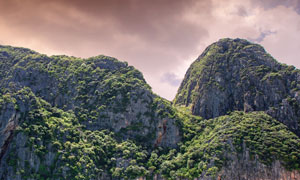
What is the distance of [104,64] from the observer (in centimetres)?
15112

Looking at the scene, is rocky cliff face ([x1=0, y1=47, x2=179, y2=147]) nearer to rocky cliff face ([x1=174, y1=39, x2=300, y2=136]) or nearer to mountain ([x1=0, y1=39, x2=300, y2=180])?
mountain ([x1=0, y1=39, x2=300, y2=180])

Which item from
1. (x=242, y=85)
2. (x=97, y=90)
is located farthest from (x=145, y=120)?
(x=242, y=85)

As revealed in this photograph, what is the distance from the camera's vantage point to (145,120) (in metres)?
119

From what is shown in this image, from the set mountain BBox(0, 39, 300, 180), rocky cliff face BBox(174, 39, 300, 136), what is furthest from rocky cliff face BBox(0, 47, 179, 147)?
rocky cliff face BBox(174, 39, 300, 136)

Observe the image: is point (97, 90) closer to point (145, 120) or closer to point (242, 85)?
point (145, 120)

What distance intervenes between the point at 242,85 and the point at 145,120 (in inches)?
2021

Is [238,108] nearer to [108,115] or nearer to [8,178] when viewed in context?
[108,115]

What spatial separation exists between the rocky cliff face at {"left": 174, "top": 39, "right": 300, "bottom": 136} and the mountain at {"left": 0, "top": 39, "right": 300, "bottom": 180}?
475mm

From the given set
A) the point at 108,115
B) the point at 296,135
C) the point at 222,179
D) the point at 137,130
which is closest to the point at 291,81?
the point at 296,135

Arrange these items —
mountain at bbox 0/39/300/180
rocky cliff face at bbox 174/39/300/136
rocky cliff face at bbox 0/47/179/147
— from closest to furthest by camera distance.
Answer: mountain at bbox 0/39/300/180 → rocky cliff face at bbox 174/39/300/136 → rocky cliff face at bbox 0/47/179/147

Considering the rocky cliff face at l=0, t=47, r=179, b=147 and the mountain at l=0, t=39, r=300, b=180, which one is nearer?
the mountain at l=0, t=39, r=300, b=180

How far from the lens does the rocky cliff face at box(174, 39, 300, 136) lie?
384ft

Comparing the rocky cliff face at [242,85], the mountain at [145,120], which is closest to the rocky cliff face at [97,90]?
the mountain at [145,120]

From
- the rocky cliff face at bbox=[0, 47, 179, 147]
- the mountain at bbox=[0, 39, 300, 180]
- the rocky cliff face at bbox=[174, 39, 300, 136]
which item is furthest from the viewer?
the rocky cliff face at bbox=[0, 47, 179, 147]
